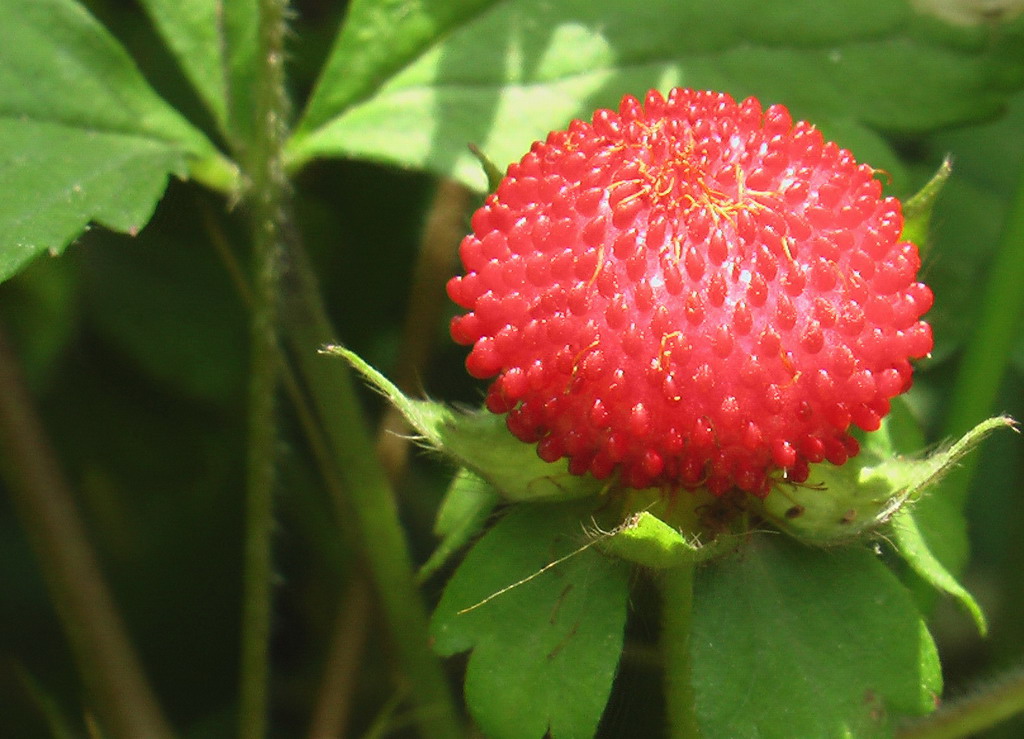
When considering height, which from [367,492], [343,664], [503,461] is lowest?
[343,664]

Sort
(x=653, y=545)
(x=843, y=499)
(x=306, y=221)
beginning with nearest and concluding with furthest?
(x=653, y=545) < (x=843, y=499) < (x=306, y=221)

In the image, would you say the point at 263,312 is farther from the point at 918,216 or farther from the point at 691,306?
the point at 918,216

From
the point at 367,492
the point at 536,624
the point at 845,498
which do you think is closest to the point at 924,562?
the point at 845,498

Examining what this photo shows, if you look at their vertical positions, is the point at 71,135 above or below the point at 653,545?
above

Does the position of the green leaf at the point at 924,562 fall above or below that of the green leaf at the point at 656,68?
below

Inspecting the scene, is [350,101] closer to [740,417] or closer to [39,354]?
[39,354]

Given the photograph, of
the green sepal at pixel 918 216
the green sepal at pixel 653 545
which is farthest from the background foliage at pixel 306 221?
the green sepal at pixel 918 216

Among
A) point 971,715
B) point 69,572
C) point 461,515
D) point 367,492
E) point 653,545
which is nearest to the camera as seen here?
point 653,545

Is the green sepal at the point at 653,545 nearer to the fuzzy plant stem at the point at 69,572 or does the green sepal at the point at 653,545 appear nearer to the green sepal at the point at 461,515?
the green sepal at the point at 461,515
